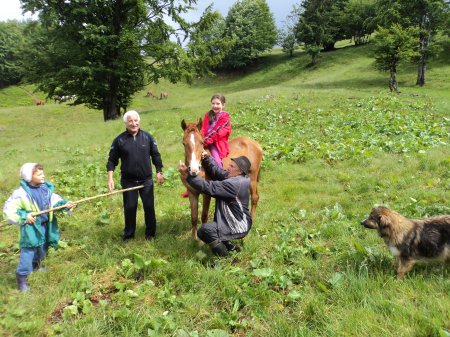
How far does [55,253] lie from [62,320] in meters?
2.02

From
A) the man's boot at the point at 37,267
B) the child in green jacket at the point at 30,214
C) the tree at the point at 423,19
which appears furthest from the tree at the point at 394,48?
the man's boot at the point at 37,267

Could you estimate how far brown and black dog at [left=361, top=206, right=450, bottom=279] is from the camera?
13.7 feet

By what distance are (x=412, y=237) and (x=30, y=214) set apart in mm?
5500

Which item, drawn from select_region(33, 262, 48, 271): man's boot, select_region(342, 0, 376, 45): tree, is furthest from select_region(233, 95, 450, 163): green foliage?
select_region(342, 0, 376, 45): tree

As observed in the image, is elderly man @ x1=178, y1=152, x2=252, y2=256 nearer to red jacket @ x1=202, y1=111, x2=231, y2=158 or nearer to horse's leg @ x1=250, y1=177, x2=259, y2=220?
red jacket @ x1=202, y1=111, x2=231, y2=158

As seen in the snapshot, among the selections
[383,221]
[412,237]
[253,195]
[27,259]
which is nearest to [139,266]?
[27,259]

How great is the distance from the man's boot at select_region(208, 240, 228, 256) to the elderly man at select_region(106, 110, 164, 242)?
1684mm

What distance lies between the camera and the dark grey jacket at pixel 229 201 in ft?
16.9

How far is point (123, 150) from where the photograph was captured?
20.0ft

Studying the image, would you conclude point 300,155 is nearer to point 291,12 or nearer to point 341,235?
point 341,235

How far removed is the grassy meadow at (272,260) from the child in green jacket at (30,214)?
32 cm

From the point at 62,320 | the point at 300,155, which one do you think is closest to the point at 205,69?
the point at 300,155

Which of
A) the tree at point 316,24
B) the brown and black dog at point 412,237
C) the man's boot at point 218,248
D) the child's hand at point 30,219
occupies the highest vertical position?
the tree at point 316,24

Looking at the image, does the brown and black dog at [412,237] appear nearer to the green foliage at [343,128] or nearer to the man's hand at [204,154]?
the man's hand at [204,154]
